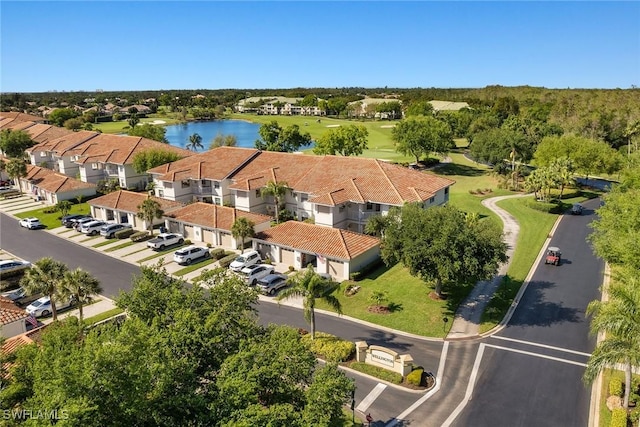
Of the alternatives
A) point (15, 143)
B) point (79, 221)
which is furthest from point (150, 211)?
point (15, 143)

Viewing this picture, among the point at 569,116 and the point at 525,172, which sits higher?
the point at 569,116

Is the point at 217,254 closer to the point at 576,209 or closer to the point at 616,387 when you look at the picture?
the point at 616,387

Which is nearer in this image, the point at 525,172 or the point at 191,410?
the point at 191,410

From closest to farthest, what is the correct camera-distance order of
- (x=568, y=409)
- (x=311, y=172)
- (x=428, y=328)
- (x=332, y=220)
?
(x=568, y=409) → (x=428, y=328) → (x=332, y=220) → (x=311, y=172)

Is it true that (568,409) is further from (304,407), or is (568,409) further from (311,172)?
(311,172)

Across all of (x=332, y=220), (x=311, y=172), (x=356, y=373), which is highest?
(x=311, y=172)

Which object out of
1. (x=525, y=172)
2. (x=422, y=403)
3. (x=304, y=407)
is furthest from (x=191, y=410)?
(x=525, y=172)

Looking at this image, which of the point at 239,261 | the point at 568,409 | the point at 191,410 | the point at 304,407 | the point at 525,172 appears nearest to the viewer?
the point at 191,410

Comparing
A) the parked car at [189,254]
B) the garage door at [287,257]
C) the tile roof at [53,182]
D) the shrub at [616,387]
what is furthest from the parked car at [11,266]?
the shrub at [616,387]
